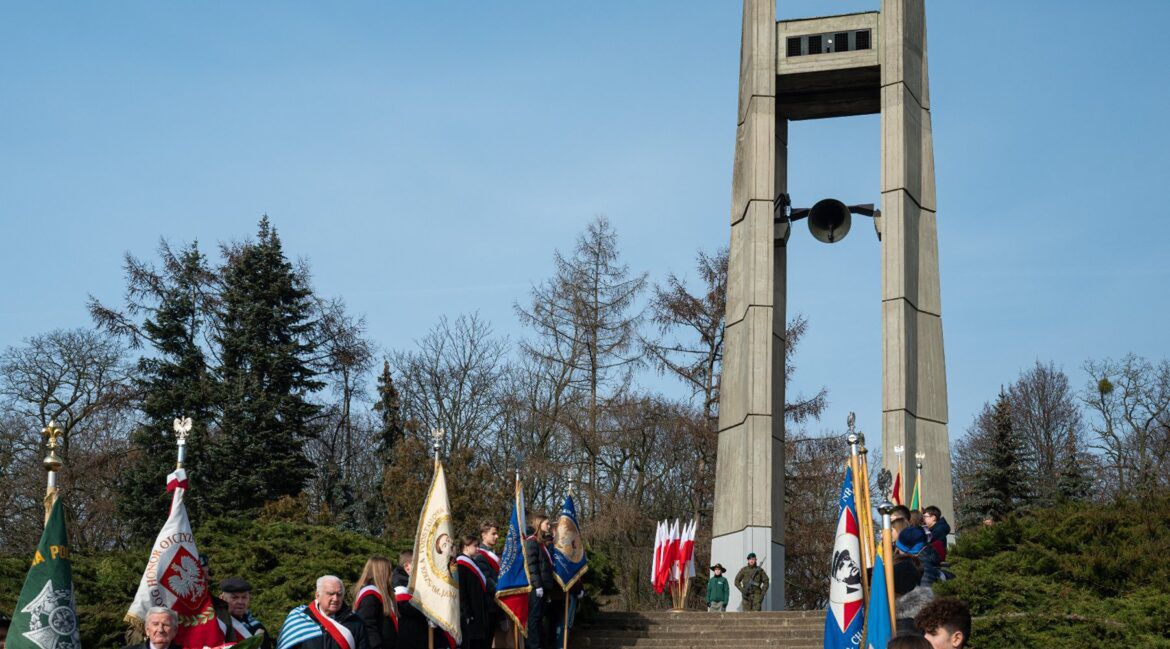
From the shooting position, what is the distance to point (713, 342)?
34.8 m

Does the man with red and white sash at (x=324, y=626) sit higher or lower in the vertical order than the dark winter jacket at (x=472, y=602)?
lower

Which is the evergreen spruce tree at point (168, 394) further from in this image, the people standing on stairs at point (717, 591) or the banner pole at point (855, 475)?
the banner pole at point (855, 475)

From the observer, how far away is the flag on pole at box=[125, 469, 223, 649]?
838cm

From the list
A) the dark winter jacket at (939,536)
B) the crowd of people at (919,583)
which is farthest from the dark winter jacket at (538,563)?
the dark winter jacket at (939,536)

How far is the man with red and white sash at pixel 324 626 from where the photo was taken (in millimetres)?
7852

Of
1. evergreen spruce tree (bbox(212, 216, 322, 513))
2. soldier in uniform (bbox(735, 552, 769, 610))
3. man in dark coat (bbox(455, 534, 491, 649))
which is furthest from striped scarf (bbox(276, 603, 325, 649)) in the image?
evergreen spruce tree (bbox(212, 216, 322, 513))

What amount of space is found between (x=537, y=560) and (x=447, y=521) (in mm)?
2617

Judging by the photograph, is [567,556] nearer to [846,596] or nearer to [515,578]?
[515,578]

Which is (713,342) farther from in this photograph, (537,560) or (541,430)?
(537,560)

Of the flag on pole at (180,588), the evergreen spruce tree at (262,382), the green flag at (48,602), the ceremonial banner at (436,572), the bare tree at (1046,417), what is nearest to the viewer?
the green flag at (48,602)

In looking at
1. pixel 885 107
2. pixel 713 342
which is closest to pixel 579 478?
pixel 713 342

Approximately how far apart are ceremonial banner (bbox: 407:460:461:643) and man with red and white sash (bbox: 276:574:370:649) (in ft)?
9.76

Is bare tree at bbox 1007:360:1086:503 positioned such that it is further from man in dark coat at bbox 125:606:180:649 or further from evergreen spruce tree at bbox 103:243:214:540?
man in dark coat at bbox 125:606:180:649

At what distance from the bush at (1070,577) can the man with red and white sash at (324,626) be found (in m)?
6.54
